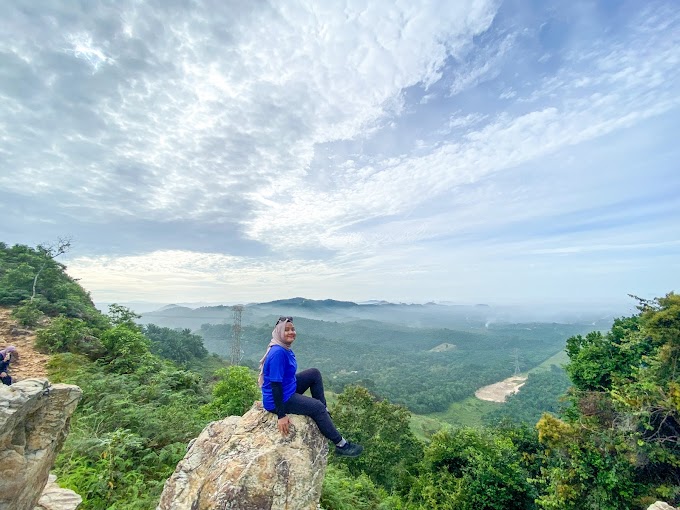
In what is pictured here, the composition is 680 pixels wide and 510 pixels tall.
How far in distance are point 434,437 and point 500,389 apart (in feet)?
375

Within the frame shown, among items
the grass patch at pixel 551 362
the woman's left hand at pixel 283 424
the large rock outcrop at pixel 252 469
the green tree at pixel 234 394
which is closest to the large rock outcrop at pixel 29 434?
the large rock outcrop at pixel 252 469

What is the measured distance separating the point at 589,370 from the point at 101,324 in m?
30.9

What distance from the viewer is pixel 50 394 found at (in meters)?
4.92

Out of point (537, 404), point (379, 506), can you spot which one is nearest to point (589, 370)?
point (379, 506)

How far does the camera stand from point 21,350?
45.5 ft

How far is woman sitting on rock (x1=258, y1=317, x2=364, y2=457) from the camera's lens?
4.76 meters

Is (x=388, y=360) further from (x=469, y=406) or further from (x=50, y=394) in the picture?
(x=50, y=394)

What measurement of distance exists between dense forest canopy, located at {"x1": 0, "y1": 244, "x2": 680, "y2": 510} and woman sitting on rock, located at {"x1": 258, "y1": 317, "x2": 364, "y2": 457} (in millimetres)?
4277

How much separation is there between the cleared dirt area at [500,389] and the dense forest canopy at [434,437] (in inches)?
3678

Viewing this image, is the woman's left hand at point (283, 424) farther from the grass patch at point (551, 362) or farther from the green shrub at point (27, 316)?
the grass patch at point (551, 362)

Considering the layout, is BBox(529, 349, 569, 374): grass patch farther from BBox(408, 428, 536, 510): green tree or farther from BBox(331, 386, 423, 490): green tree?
BBox(408, 428, 536, 510): green tree

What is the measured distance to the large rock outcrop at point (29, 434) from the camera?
4.23 m

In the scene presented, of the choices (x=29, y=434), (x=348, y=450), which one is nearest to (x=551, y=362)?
(x=348, y=450)

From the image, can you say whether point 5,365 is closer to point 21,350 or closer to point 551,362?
point 21,350
